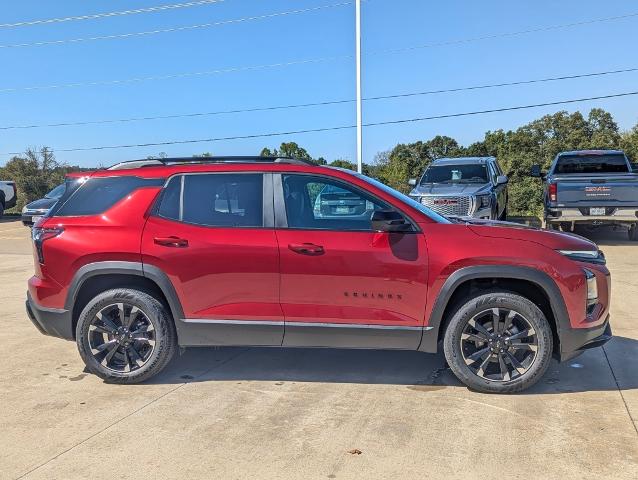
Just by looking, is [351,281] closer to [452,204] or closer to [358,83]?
[452,204]

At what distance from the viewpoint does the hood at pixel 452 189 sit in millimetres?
11984

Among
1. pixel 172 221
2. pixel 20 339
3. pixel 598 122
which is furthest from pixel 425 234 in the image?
pixel 598 122

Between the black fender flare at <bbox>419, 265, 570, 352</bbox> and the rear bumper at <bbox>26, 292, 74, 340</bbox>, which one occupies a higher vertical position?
the black fender flare at <bbox>419, 265, 570, 352</bbox>

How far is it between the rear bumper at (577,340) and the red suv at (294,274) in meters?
0.01

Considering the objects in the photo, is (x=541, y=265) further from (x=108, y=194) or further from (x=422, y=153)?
(x=422, y=153)

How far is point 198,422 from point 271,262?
1275 mm

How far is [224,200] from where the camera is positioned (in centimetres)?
459

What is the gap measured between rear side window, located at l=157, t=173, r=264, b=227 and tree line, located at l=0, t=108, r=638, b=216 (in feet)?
93.2

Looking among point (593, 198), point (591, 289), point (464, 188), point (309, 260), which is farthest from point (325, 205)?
point (593, 198)

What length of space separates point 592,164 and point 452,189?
3.91m

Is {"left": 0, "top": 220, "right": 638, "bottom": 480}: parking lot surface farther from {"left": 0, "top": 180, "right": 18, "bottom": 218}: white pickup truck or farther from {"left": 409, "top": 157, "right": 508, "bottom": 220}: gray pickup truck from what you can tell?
{"left": 0, "top": 180, "right": 18, "bottom": 218}: white pickup truck

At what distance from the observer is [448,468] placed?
322 cm

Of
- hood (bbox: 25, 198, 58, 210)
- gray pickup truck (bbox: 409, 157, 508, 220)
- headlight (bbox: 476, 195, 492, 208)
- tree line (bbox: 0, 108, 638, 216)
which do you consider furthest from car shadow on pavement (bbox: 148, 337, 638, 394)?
tree line (bbox: 0, 108, 638, 216)

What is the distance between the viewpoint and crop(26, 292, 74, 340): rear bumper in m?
4.68
